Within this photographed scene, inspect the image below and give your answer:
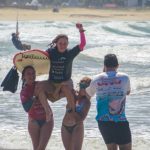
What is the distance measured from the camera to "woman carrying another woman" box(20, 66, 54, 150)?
7.19m

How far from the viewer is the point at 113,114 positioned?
22.0 feet

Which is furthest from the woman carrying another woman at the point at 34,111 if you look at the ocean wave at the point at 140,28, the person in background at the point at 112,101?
the ocean wave at the point at 140,28

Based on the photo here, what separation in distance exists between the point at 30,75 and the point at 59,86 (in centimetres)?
33

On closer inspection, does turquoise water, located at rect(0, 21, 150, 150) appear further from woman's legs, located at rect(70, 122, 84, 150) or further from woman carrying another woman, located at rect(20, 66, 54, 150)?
woman's legs, located at rect(70, 122, 84, 150)

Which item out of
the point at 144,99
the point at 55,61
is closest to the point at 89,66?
the point at 144,99

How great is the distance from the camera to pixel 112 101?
6684 mm

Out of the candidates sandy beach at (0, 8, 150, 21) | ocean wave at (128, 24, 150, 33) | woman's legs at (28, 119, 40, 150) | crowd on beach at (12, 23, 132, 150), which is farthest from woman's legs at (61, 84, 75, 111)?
sandy beach at (0, 8, 150, 21)

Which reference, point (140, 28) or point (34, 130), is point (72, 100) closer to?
point (34, 130)

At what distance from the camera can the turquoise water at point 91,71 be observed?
438 inches

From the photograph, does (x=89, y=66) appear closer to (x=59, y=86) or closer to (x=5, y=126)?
(x=5, y=126)

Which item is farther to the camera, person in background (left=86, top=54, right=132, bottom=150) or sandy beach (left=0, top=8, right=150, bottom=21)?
sandy beach (left=0, top=8, right=150, bottom=21)

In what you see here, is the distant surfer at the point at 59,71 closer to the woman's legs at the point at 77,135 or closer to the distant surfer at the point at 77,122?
the distant surfer at the point at 77,122

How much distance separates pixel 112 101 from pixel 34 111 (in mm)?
959

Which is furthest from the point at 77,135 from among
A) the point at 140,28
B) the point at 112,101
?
the point at 140,28
